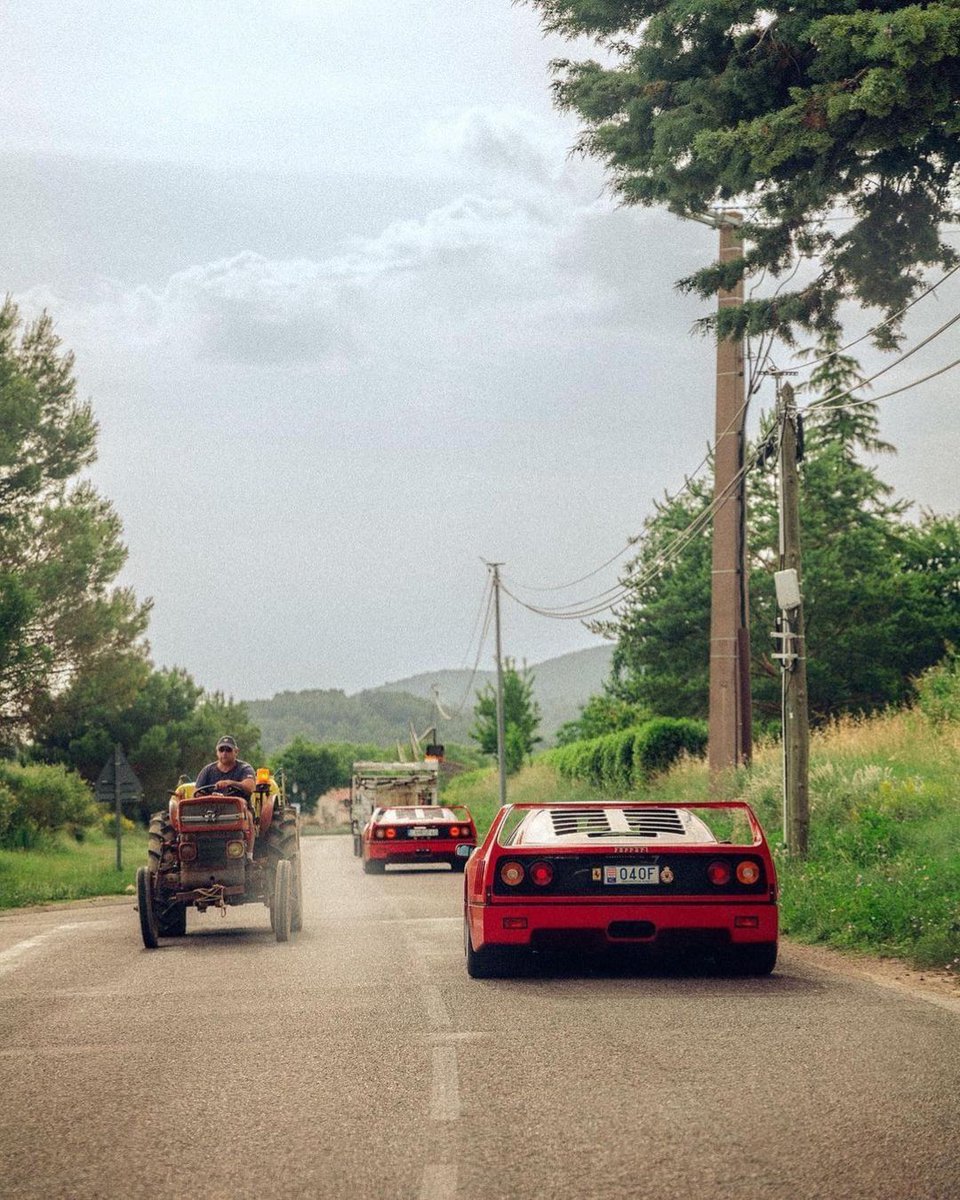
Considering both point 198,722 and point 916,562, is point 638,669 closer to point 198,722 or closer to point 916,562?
point 916,562

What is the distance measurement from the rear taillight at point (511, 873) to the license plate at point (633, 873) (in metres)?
0.60

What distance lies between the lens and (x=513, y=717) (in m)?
77.8

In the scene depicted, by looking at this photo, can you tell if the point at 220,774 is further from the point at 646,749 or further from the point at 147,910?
the point at 646,749

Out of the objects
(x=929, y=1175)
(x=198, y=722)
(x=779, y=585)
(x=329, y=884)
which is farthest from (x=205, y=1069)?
(x=198, y=722)

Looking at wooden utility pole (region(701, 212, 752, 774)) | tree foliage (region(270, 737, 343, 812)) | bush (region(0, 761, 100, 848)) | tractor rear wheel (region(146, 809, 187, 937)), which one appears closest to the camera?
tractor rear wheel (region(146, 809, 187, 937))

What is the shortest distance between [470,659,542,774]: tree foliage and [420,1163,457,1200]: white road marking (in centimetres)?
7068

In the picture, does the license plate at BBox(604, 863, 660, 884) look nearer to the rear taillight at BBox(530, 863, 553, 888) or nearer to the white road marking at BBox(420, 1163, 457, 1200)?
the rear taillight at BBox(530, 863, 553, 888)

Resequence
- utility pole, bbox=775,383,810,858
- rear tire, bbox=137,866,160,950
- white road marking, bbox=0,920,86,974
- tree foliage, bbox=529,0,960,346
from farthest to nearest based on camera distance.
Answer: utility pole, bbox=775,383,810,858 < rear tire, bbox=137,866,160,950 < white road marking, bbox=0,920,86,974 < tree foliage, bbox=529,0,960,346

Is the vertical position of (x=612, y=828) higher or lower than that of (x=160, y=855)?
higher

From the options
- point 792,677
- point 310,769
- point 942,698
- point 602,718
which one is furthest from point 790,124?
point 310,769

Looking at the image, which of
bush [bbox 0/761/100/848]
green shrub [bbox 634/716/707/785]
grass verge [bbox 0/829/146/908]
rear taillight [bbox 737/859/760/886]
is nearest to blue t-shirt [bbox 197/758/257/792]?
rear taillight [bbox 737/859/760/886]

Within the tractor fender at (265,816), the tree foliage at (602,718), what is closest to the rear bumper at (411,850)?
the tractor fender at (265,816)

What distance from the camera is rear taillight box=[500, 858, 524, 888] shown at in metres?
10.8

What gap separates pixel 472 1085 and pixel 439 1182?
1.74m
